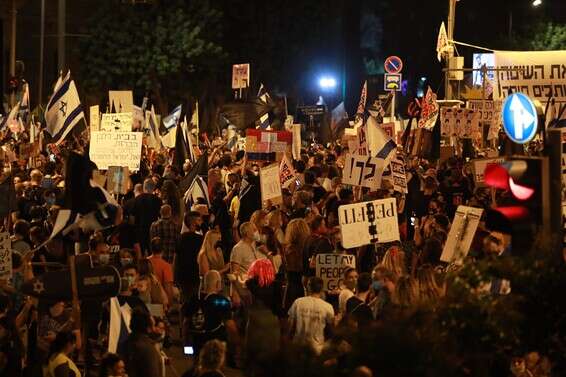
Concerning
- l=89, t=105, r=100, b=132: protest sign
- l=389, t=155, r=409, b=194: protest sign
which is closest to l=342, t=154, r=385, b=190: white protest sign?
l=389, t=155, r=409, b=194: protest sign

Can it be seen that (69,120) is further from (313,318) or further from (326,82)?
(326,82)

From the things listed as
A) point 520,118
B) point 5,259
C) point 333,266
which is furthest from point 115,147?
point 520,118

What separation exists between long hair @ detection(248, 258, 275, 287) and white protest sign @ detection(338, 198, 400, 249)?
143cm

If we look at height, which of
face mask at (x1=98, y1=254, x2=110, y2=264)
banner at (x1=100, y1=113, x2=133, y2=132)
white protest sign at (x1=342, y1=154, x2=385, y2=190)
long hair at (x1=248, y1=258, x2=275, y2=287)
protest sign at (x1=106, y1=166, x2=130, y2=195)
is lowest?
long hair at (x1=248, y1=258, x2=275, y2=287)

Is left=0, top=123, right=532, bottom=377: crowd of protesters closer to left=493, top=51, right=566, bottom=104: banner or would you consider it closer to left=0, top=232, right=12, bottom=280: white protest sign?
left=0, top=232, right=12, bottom=280: white protest sign

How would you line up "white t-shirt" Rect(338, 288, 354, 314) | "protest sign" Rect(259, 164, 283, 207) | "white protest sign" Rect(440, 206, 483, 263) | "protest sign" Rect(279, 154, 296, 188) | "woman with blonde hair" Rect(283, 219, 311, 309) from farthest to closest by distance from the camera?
"protest sign" Rect(279, 154, 296, 188), "protest sign" Rect(259, 164, 283, 207), "woman with blonde hair" Rect(283, 219, 311, 309), "white protest sign" Rect(440, 206, 483, 263), "white t-shirt" Rect(338, 288, 354, 314)

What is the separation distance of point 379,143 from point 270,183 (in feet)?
7.07

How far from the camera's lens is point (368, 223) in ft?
53.3

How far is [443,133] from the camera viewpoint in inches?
1200

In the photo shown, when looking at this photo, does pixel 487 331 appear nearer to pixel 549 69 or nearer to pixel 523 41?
pixel 549 69

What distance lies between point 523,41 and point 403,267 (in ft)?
201

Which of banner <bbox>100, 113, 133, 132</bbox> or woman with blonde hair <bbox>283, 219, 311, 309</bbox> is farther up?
banner <bbox>100, 113, 133, 132</bbox>

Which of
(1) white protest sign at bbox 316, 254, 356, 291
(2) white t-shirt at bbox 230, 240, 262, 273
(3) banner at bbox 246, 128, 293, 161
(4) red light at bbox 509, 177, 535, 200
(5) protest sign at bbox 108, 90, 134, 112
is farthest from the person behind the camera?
(5) protest sign at bbox 108, 90, 134, 112

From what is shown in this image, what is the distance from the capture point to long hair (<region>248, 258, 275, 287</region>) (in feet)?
48.4
